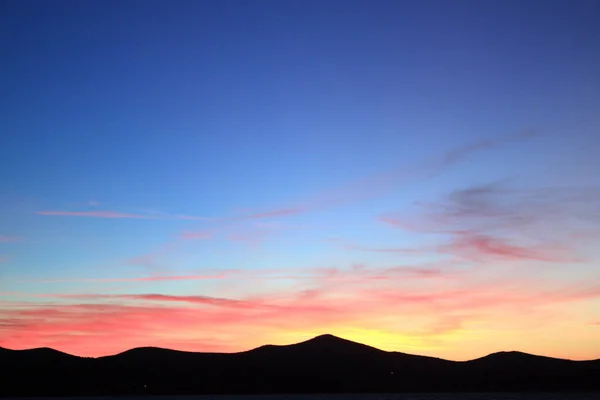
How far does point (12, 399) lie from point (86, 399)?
1994 centimetres

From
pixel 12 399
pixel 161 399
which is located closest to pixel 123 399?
pixel 161 399

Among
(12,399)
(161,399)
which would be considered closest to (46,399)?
(12,399)

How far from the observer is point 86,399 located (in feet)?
622

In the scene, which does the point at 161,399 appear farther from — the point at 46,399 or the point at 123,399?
the point at 46,399

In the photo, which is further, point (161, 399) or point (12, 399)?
point (161, 399)

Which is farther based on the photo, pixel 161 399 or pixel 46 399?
pixel 161 399

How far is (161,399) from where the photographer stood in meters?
193

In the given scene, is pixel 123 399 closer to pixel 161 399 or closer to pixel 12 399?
pixel 161 399

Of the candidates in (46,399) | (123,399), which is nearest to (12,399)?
(46,399)

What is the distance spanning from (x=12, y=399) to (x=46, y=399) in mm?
10056

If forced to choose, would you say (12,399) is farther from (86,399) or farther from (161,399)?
(161,399)

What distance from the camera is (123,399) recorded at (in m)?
186

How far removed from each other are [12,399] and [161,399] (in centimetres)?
4098
